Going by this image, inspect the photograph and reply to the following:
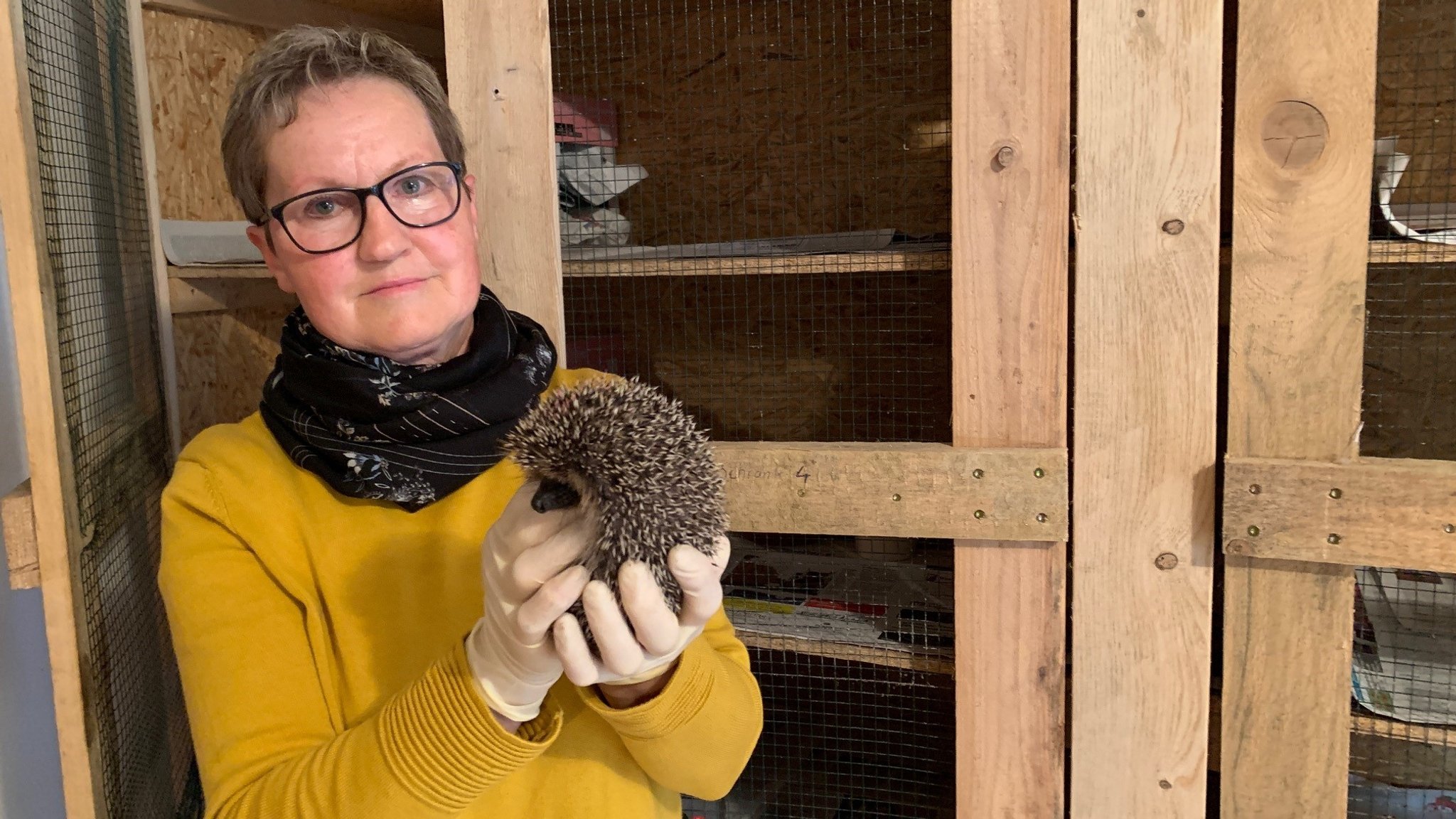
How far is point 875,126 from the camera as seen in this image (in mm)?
1937

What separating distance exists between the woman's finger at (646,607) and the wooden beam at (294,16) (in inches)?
62.4

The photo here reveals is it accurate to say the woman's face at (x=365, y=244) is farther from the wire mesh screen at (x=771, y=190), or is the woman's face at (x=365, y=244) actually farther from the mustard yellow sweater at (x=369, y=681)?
the wire mesh screen at (x=771, y=190)

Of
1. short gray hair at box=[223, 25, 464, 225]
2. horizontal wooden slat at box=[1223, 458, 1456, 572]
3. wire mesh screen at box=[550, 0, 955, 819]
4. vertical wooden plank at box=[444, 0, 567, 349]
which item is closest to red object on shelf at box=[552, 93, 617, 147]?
wire mesh screen at box=[550, 0, 955, 819]

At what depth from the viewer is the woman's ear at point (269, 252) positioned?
1.04 m

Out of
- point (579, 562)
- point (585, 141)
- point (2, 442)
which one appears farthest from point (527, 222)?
point (2, 442)

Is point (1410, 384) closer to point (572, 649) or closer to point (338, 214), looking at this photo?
point (572, 649)

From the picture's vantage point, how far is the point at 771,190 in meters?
2.03

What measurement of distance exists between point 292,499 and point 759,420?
1.24m

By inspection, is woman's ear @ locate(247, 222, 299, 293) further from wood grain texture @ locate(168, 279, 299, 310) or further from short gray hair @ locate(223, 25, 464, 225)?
wood grain texture @ locate(168, 279, 299, 310)

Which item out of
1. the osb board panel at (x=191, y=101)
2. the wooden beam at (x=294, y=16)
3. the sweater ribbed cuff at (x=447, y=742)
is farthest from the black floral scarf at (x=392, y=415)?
the wooden beam at (x=294, y=16)

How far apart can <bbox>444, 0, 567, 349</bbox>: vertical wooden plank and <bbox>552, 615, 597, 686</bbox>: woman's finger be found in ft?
2.34

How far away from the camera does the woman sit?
861 mm

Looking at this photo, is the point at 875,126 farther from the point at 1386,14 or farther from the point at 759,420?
the point at 1386,14

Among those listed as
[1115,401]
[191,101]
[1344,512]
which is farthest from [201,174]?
[1344,512]
